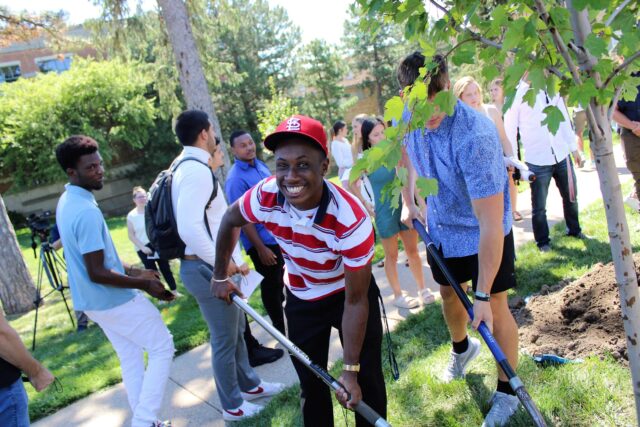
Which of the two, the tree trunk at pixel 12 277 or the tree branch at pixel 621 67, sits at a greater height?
the tree branch at pixel 621 67

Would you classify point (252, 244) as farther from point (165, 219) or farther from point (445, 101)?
point (445, 101)

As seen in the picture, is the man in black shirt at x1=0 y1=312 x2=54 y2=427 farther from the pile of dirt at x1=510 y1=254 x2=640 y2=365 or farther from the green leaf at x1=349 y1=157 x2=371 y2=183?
the pile of dirt at x1=510 y1=254 x2=640 y2=365

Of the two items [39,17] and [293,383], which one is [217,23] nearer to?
[39,17]

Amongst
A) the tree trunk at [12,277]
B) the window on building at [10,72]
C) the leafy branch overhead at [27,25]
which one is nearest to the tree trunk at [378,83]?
the window on building at [10,72]

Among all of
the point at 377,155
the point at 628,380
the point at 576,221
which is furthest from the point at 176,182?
the point at 576,221

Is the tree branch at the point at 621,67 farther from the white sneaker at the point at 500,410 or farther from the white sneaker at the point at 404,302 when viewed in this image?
the white sneaker at the point at 404,302

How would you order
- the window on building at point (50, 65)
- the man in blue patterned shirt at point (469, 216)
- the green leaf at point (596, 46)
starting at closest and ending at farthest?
the green leaf at point (596, 46) < the man in blue patterned shirt at point (469, 216) < the window on building at point (50, 65)

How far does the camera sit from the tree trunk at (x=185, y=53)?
29.2 ft

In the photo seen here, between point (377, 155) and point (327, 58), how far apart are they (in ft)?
97.9

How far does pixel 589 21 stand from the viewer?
1810mm

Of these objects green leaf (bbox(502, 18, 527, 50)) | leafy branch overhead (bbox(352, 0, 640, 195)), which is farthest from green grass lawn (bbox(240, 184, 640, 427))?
green leaf (bbox(502, 18, 527, 50))

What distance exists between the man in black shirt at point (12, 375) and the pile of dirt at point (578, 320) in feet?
10.0

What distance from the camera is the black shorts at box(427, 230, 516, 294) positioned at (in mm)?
2709

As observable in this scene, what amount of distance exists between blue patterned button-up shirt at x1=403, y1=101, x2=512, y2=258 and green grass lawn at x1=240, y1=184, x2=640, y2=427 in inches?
37.7
